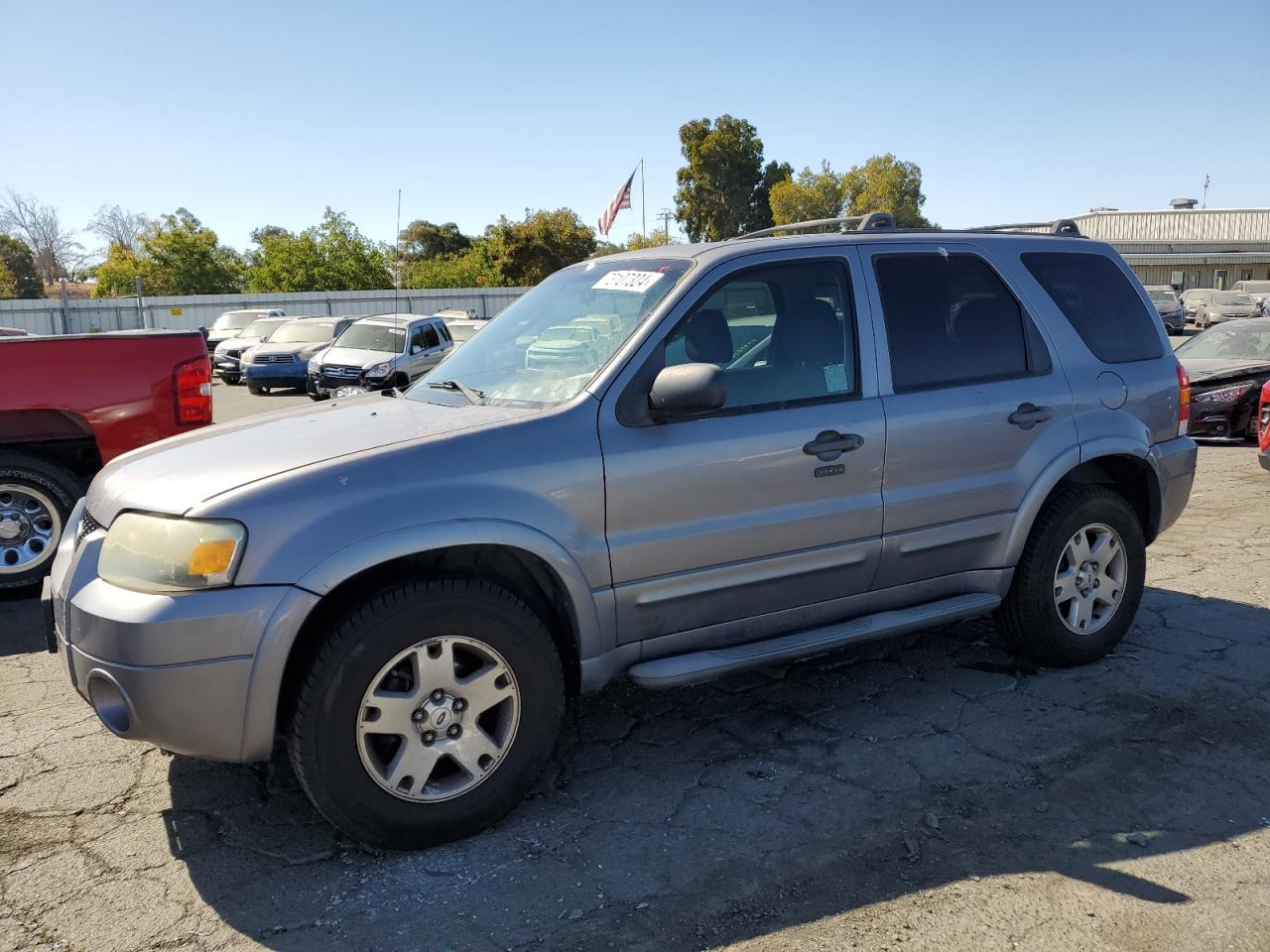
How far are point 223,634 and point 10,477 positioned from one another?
400 cm

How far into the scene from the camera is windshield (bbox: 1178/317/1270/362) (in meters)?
12.1

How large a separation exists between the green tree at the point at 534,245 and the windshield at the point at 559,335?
48569mm

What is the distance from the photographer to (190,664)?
111 inches

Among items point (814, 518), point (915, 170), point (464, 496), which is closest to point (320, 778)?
point (464, 496)

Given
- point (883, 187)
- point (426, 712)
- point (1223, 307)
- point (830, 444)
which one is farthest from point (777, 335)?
point (883, 187)

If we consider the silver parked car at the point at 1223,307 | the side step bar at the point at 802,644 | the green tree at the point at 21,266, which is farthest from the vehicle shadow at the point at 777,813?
the green tree at the point at 21,266

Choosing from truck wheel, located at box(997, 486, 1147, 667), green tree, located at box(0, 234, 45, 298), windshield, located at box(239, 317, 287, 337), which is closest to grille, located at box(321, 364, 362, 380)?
windshield, located at box(239, 317, 287, 337)

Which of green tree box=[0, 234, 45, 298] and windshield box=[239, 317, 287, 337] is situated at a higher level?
green tree box=[0, 234, 45, 298]

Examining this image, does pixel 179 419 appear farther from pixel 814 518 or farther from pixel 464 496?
pixel 814 518

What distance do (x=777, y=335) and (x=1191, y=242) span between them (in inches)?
2893

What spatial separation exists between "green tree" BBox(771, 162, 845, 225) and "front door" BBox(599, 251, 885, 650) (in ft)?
190

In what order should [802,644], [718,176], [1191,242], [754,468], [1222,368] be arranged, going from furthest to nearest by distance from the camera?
1. [1191,242]
2. [718,176]
3. [1222,368]
4. [802,644]
5. [754,468]

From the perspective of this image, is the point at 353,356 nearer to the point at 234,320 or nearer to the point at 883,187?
the point at 234,320

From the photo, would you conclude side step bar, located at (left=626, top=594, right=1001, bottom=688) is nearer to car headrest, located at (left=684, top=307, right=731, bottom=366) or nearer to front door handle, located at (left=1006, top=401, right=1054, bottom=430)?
front door handle, located at (left=1006, top=401, right=1054, bottom=430)
